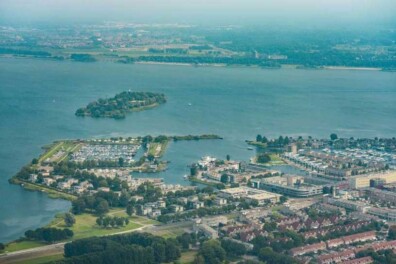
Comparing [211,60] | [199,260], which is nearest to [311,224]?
[199,260]

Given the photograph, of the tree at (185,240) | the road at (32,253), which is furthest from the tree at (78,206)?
the tree at (185,240)

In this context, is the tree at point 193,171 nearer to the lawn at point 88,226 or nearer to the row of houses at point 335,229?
the lawn at point 88,226

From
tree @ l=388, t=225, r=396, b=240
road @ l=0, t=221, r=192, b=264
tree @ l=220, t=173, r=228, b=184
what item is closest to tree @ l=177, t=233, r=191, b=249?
road @ l=0, t=221, r=192, b=264

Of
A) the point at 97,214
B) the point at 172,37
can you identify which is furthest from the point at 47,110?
the point at 172,37

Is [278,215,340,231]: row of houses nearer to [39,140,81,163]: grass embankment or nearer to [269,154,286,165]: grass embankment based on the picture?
[269,154,286,165]: grass embankment

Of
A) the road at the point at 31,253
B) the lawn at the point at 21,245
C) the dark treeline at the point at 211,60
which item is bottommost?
the lawn at the point at 21,245

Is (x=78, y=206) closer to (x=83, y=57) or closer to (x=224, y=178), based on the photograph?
(x=224, y=178)
